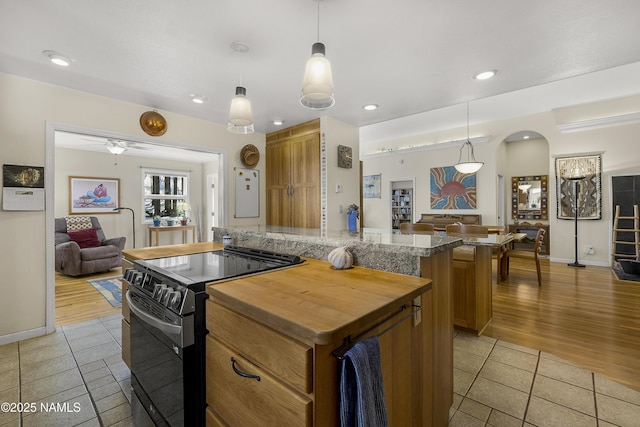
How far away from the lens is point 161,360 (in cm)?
131

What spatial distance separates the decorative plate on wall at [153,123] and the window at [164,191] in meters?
3.80

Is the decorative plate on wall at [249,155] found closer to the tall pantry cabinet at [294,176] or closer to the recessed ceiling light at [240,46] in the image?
the tall pantry cabinet at [294,176]

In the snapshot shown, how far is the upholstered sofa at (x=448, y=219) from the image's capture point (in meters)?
6.30

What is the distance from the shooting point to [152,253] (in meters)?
2.02

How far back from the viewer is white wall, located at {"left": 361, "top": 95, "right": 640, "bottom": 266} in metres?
4.91

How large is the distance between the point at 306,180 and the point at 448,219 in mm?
4255

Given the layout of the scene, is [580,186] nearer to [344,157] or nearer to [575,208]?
[575,208]

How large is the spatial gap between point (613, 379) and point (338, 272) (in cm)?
A: 211

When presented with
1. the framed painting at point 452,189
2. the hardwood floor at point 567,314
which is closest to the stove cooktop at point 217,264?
the hardwood floor at point 567,314

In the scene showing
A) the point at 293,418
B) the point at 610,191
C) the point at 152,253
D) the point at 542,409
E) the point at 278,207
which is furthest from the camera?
the point at 610,191

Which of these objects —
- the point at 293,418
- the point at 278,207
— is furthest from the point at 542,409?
the point at 278,207

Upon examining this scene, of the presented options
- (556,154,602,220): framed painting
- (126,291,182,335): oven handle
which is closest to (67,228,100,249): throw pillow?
(126,291,182,335): oven handle

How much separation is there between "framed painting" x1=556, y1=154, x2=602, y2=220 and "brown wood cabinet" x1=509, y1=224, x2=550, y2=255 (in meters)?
0.55

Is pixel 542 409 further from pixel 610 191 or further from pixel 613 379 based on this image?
pixel 610 191
